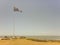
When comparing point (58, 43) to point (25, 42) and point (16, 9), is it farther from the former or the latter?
point (16, 9)

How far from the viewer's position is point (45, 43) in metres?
3.52

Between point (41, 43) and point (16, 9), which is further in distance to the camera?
point (16, 9)

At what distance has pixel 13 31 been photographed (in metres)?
4.89

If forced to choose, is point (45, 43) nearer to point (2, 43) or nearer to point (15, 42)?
point (15, 42)

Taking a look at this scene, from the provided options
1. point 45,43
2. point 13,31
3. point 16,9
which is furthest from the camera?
point 13,31

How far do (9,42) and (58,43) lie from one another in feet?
3.19

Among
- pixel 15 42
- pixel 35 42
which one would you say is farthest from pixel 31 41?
pixel 15 42

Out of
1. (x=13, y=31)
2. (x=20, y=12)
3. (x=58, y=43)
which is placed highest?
(x=20, y=12)

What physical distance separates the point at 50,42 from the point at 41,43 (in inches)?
8.3

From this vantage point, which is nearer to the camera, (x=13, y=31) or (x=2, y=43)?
(x=2, y=43)

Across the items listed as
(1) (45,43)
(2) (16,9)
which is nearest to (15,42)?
(1) (45,43)

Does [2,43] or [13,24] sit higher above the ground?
[13,24]

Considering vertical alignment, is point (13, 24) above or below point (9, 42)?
above

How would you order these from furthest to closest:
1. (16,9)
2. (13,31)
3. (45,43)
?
1. (13,31)
2. (16,9)
3. (45,43)
